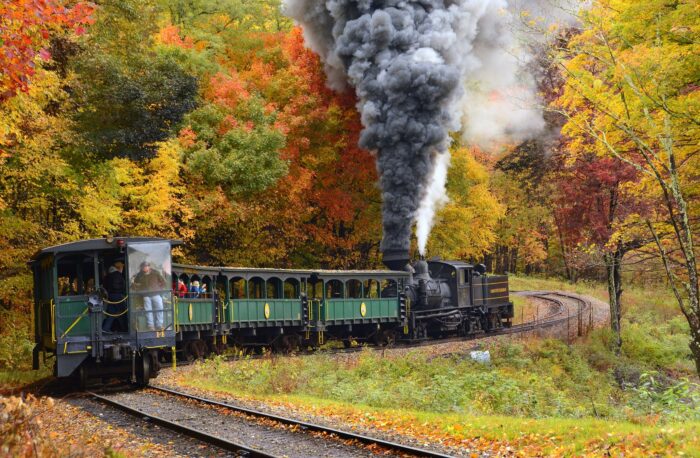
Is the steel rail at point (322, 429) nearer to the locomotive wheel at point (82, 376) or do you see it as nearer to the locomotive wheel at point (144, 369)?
the locomotive wheel at point (144, 369)

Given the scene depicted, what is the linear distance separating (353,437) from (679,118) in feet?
23.0

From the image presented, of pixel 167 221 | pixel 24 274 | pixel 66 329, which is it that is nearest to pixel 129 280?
pixel 66 329

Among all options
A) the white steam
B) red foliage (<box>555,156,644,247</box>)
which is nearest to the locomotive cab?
the white steam

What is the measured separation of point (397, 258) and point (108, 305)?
1308 centimetres

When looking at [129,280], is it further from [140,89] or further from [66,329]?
[140,89]

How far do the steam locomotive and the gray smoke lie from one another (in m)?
2.25

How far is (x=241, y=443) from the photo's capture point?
369 inches

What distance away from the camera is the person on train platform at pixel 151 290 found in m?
14.9

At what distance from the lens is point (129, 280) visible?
1479 cm

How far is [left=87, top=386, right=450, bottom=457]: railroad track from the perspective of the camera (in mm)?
8664

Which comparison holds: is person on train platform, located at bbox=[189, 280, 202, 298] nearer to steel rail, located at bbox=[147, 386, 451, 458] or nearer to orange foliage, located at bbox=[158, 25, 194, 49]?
steel rail, located at bbox=[147, 386, 451, 458]

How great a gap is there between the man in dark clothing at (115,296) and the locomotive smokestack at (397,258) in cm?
1280

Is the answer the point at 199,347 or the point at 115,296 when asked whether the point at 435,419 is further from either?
the point at 199,347

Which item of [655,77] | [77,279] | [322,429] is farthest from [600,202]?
[322,429]
